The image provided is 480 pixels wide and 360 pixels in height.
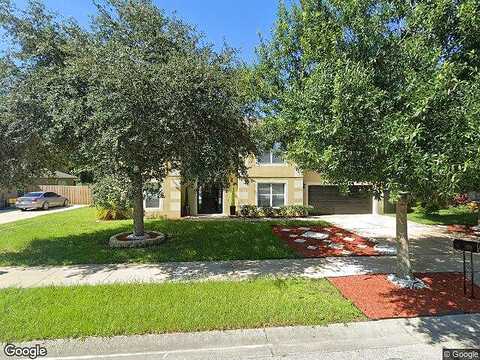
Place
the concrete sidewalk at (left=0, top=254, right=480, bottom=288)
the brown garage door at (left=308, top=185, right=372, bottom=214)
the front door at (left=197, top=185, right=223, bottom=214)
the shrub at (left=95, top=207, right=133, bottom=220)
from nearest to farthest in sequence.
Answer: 1. the concrete sidewalk at (left=0, top=254, right=480, bottom=288)
2. the shrub at (left=95, top=207, right=133, bottom=220)
3. the front door at (left=197, top=185, right=223, bottom=214)
4. the brown garage door at (left=308, top=185, right=372, bottom=214)

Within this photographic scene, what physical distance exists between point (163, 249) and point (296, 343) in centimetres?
659

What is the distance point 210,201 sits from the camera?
2162 centimetres

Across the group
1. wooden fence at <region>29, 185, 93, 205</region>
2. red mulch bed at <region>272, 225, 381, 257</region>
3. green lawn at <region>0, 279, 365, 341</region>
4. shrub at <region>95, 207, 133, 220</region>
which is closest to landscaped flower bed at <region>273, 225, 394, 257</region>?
red mulch bed at <region>272, 225, 381, 257</region>

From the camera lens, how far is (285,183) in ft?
69.5

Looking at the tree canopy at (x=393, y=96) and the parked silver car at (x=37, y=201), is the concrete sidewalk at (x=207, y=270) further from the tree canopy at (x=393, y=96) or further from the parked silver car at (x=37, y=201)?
the parked silver car at (x=37, y=201)

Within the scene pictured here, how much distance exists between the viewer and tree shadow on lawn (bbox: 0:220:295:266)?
9.60 meters

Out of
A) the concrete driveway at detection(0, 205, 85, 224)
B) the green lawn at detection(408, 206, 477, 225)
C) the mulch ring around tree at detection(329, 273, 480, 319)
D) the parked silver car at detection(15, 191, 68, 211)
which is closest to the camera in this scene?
the mulch ring around tree at detection(329, 273, 480, 319)

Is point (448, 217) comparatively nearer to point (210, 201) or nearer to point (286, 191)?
point (286, 191)

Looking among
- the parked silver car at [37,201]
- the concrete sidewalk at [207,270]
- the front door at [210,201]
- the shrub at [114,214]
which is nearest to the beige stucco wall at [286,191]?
the front door at [210,201]

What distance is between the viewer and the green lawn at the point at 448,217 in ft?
55.1

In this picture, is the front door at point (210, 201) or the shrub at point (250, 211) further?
the front door at point (210, 201)

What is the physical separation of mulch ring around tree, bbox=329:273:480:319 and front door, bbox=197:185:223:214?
1419cm

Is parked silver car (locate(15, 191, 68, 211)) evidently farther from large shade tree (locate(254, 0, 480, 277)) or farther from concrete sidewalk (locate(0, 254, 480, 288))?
large shade tree (locate(254, 0, 480, 277))

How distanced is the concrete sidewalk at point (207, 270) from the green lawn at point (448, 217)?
836 cm
